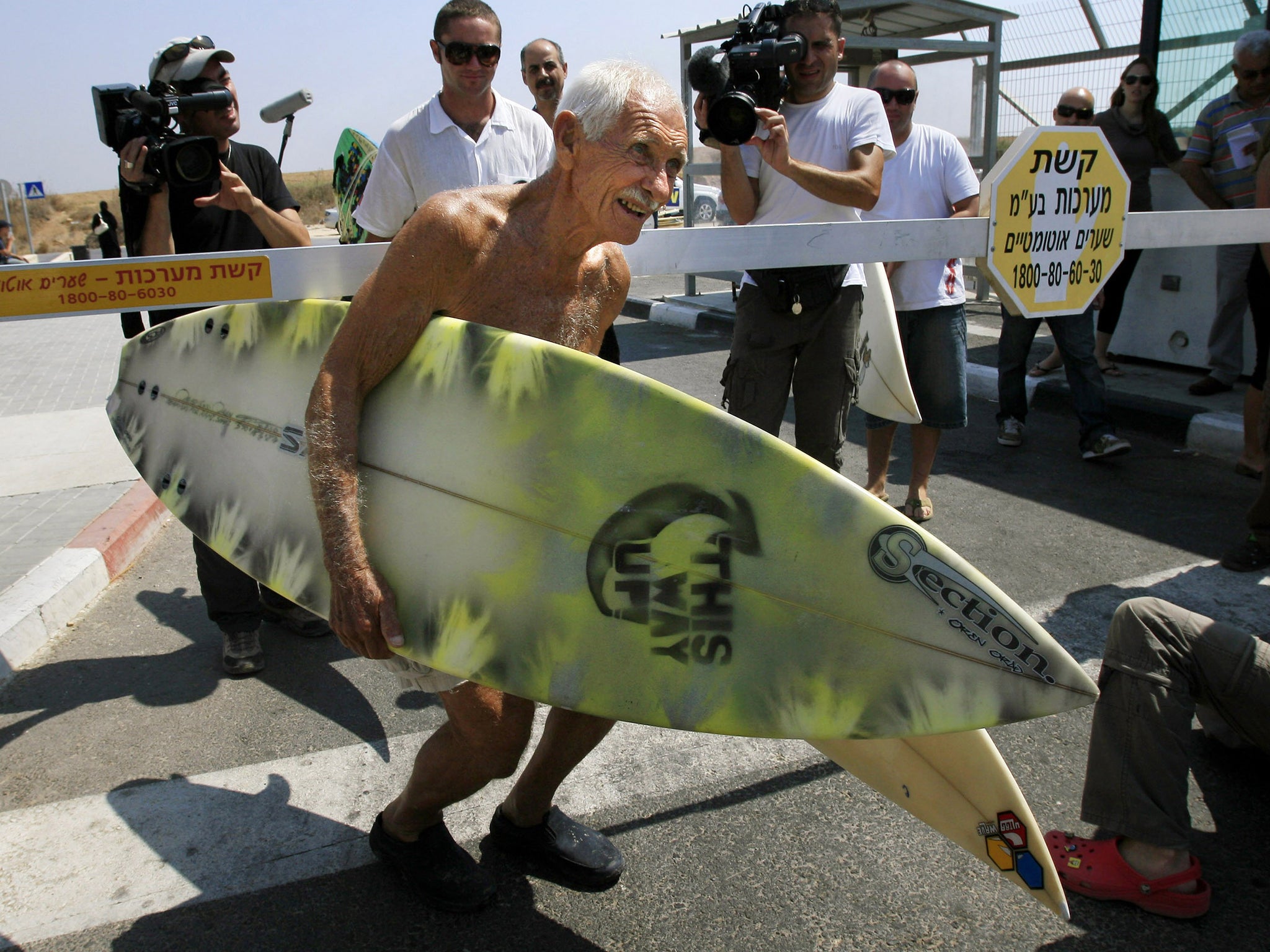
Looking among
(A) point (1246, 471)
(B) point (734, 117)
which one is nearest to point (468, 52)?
(B) point (734, 117)

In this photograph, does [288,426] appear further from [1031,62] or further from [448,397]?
[1031,62]

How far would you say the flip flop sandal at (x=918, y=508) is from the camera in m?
4.58

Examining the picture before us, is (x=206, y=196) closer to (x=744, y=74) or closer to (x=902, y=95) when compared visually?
(x=744, y=74)

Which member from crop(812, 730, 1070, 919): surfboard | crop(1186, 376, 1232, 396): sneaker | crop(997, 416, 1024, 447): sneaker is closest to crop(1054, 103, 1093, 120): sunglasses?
crop(1186, 376, 1232, 396): sneaker

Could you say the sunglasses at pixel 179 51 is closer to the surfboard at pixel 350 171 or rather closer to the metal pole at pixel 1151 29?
the surfboard at pixel 350 171

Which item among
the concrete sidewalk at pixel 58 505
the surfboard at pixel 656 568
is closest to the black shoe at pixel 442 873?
the surfboard at pixel 656 568

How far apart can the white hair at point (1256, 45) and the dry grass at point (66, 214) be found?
3858 cm

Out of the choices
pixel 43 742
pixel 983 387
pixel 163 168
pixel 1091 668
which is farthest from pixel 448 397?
pixel 983 387

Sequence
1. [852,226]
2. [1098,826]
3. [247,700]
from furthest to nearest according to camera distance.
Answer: [247,700], [852,226], [1098,826]

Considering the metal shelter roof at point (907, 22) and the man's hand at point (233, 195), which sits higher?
the metal shelter roof at point (907, 22)

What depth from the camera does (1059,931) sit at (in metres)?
2.03

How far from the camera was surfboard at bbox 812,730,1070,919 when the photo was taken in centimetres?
189

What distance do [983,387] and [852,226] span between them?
16.7 feet

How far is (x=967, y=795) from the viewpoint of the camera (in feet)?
6.44
